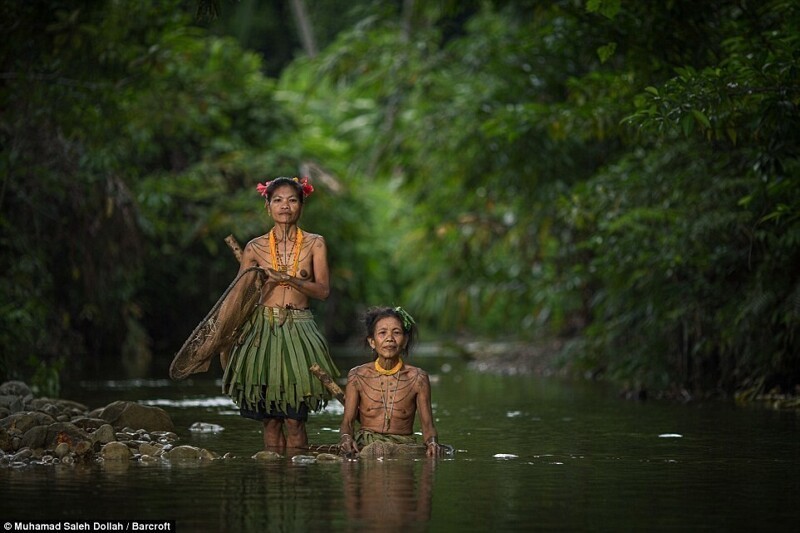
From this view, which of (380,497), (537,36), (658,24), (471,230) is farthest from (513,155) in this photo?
(380,497)

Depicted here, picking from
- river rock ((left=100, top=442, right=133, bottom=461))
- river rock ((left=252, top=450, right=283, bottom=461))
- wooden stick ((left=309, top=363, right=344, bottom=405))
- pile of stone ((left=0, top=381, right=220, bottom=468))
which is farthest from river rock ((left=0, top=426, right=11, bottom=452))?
wooden stick ((left=309, top=363, right=344, bottom=405))

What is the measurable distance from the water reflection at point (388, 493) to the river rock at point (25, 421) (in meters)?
2.22

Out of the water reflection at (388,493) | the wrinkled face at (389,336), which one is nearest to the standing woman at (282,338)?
the wrinkled face at (389,336)

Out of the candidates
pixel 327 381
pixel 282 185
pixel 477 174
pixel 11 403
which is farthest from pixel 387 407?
pixel 477 174

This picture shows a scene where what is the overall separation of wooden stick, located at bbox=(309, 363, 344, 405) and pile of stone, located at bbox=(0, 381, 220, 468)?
85cm

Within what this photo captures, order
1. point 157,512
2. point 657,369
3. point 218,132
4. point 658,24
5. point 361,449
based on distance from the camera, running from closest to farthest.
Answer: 1. point 157,512
2. point 361,449
3. point 658,24
4. point 657,369
5. point 218,132

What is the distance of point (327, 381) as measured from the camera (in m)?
9.23

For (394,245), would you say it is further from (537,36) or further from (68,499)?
(68,499)

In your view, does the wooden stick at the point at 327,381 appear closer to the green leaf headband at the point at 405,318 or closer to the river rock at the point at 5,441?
the green leaf headband at the point at 405,318

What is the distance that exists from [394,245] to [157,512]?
30919 millimetres

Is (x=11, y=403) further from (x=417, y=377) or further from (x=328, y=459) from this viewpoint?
(x=417, y=377)

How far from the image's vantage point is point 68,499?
680 centimetres

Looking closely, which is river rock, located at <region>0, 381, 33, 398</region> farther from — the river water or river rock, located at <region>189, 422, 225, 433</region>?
river rock, located at <region>189, 422, 225, 433</region>

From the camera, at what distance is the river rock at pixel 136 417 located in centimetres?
1055
